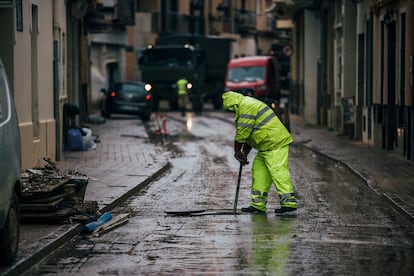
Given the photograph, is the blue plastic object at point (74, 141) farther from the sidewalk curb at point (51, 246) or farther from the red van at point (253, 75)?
the red van at point (253, 75)

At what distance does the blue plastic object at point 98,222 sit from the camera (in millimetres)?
13280

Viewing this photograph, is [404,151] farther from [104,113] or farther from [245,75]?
[245,75]

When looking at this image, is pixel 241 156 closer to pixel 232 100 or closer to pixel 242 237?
pixel 232 100

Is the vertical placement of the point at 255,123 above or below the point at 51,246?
above

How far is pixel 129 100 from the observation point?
4441 centimetres

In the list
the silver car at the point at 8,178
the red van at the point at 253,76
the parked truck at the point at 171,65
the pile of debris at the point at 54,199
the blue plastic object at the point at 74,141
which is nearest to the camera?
the silver car at the point at 8,178

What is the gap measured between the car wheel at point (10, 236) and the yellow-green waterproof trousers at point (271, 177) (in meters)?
4.90

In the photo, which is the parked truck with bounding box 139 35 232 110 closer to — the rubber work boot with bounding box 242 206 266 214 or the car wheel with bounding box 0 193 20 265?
the rubber work boot with bounding box 242 206 266 214

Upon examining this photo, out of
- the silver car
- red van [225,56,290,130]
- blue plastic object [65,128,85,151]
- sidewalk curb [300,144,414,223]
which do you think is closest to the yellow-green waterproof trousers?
sidewalk curb [300,144,414,223]

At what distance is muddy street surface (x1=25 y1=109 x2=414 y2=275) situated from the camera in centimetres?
1081

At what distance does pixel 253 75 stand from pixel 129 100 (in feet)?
32.7

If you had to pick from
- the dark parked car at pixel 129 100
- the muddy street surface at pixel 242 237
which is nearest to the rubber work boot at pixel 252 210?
the muddy street surface at pixel 242 237

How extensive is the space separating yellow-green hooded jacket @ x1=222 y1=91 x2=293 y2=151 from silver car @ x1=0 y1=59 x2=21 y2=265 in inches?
177

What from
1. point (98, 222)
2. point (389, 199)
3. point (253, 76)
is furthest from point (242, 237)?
point (253, 76)
